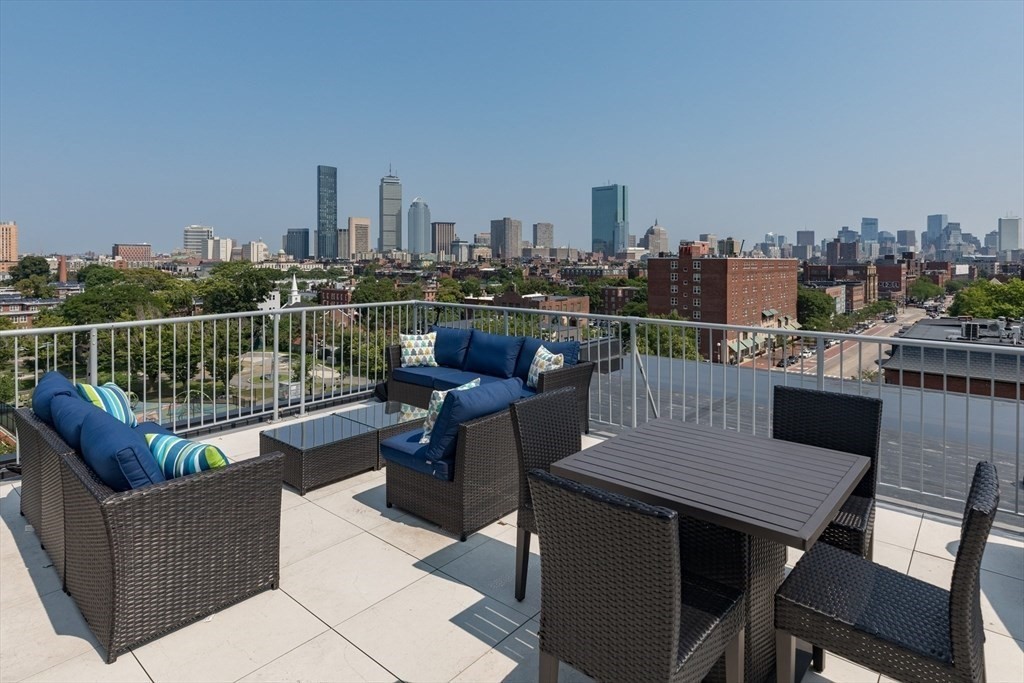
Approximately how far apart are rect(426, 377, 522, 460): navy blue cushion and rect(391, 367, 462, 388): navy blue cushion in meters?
2.37

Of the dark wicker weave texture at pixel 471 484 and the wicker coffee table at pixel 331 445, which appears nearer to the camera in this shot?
the dark wicker weave texture at pixel 471 484

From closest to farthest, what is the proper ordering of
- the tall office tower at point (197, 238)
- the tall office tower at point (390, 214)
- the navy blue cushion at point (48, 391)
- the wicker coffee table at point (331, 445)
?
the navy blue cushion at point (48, 391), the wicker coffee table at point (331, 445), the tall office tower at point (197, 238), the tall office tower at point (390, 214)

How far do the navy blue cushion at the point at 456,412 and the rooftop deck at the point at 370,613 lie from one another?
1.75 ft

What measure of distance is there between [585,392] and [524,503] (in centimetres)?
245

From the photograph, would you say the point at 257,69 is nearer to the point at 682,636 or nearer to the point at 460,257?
the point at 682,636

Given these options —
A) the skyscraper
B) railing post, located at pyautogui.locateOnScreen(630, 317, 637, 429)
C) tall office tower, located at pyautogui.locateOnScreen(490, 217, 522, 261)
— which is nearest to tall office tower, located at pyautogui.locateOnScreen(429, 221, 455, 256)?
the skyscraper

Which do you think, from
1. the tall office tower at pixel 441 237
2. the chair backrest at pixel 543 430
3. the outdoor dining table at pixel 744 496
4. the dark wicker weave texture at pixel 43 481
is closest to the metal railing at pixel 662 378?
the dark wicker weave texture at pixel 43 481

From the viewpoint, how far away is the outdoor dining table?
5.59ft

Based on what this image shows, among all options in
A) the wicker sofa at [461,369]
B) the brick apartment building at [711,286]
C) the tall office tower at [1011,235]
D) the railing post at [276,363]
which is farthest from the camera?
the tall office tower at [1011,235]

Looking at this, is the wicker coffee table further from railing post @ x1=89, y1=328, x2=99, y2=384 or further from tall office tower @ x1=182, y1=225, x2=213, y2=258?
tall office tower @ x1=182, y1=225, x2=213, y2=258

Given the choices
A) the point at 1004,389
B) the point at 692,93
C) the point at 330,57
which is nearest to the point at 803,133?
the point at 692,93

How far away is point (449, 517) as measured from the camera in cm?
321

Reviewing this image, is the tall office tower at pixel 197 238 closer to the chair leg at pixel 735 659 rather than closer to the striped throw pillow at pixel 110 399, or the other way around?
the striped throw pillow at pixel 110 399

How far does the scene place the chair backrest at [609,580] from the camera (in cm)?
136
